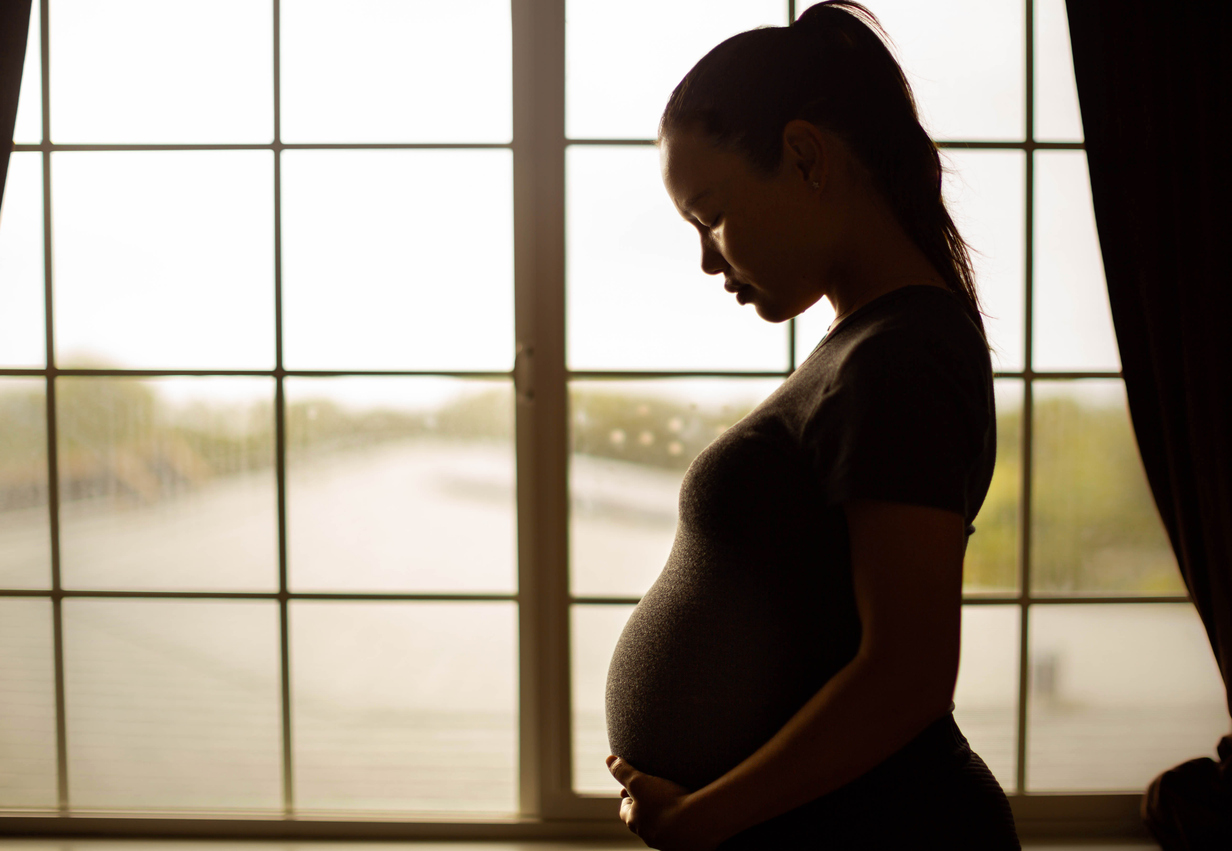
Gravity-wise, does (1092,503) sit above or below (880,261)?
below

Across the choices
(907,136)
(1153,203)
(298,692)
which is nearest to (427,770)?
(298,692)

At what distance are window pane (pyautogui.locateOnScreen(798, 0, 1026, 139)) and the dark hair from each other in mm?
838

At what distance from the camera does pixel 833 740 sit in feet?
1.80

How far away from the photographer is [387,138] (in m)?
1.41

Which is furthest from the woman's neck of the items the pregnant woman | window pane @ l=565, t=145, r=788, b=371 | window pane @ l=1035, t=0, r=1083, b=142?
window pane @ l=1035, t=0, r=1083, b=142

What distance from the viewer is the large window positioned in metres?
1.39

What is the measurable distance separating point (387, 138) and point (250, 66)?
0.29 m

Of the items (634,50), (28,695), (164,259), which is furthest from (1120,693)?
(28,695)

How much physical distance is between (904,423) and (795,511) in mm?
113

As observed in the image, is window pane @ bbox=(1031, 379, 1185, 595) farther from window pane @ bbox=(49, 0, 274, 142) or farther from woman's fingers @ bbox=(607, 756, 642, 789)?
window pane @ bbox=(49, 0, 274, 142)

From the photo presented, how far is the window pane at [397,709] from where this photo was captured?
1471 millimetres

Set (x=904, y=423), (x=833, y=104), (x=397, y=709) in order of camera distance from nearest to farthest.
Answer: (x=904, y=423), (x=833, y=104), (x=397, y=709)

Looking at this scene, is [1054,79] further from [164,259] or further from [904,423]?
[164,259]

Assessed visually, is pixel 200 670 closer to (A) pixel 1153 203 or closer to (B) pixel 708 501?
(B) pixel 708 501
